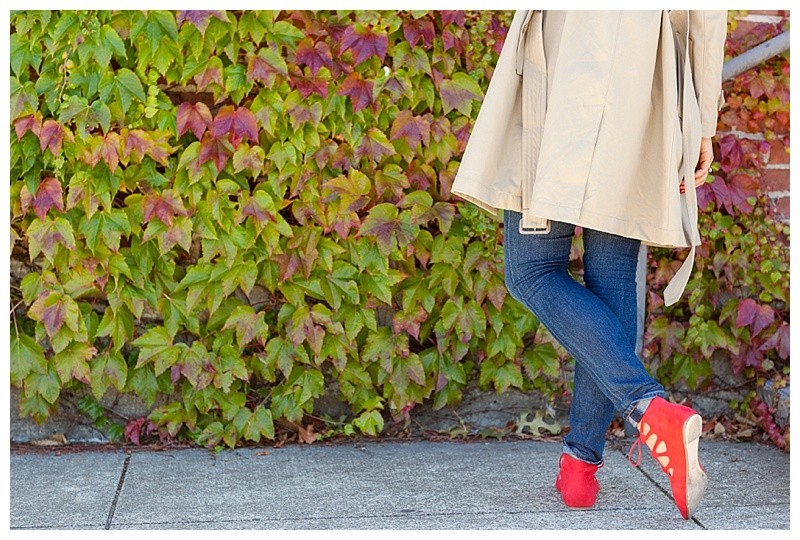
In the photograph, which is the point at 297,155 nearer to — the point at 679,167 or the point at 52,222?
the point at 52,222

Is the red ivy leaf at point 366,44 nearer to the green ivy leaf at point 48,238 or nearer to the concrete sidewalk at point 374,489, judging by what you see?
the green ivy leaf at point 48,238

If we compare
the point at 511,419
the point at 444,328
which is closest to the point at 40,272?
the point at 444,328

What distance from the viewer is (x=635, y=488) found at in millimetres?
2287

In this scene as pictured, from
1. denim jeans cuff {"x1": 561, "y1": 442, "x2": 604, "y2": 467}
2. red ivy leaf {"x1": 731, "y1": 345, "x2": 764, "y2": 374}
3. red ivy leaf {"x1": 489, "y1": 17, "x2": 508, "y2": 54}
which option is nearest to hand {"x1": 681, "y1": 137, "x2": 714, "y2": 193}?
denim jeans cuff {"x1": 561, "y1": 442, "x2": 604, "y2": 467}

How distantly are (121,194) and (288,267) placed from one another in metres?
0.52

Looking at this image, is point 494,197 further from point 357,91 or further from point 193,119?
point 193,119

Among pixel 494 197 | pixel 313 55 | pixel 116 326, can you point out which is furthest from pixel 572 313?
pixel 116 326

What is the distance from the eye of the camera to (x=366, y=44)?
261cm

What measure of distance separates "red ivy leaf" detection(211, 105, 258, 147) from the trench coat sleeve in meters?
1.18

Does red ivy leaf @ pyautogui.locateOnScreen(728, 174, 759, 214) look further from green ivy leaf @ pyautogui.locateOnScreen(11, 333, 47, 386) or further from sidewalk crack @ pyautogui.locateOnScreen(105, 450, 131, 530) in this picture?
green ivy leaf @ pyautogui.locateOnScreen(11, 333, 47, 386)

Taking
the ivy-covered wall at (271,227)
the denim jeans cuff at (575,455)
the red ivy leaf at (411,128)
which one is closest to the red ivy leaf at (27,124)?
the ivy-covered wall at (271,227)

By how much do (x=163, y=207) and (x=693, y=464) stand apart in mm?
A: 1524

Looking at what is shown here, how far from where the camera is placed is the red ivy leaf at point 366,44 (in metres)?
2.61

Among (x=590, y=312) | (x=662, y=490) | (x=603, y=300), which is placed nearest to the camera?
(x=590, y=312)
